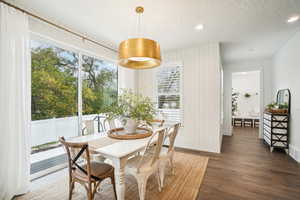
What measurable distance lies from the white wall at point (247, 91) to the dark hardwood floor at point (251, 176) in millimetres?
4532

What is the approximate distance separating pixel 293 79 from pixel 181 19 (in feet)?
9.35

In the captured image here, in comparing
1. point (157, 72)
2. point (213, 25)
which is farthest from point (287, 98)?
point (157, 72)

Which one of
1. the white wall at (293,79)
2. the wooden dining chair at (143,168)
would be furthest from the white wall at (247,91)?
the wooden dining chair at (143,168)

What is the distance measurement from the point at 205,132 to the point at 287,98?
210 cm

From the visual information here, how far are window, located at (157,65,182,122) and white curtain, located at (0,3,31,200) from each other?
9.88 ft

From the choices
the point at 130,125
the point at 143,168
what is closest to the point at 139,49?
the point at 130,125

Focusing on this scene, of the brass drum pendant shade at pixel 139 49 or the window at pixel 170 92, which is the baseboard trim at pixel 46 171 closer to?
the brass drum pendant shade at pixel 139 49

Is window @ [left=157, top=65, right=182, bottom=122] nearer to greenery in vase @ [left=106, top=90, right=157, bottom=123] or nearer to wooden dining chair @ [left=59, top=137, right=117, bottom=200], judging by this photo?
greenery in vase @ [left=106, top=90, right=157, bottom=123]

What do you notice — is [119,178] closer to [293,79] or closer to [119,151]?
[119,151]

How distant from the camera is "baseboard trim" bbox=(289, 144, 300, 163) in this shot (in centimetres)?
282

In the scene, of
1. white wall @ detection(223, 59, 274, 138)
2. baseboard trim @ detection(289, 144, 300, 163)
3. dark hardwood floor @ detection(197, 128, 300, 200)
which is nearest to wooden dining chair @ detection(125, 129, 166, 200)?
dark hardwood floor @ detection(197, 128, 300, 200)

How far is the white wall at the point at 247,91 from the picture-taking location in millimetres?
7211

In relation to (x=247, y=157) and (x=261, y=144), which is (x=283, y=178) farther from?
(x=261, y=144)

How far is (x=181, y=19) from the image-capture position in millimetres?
2449
